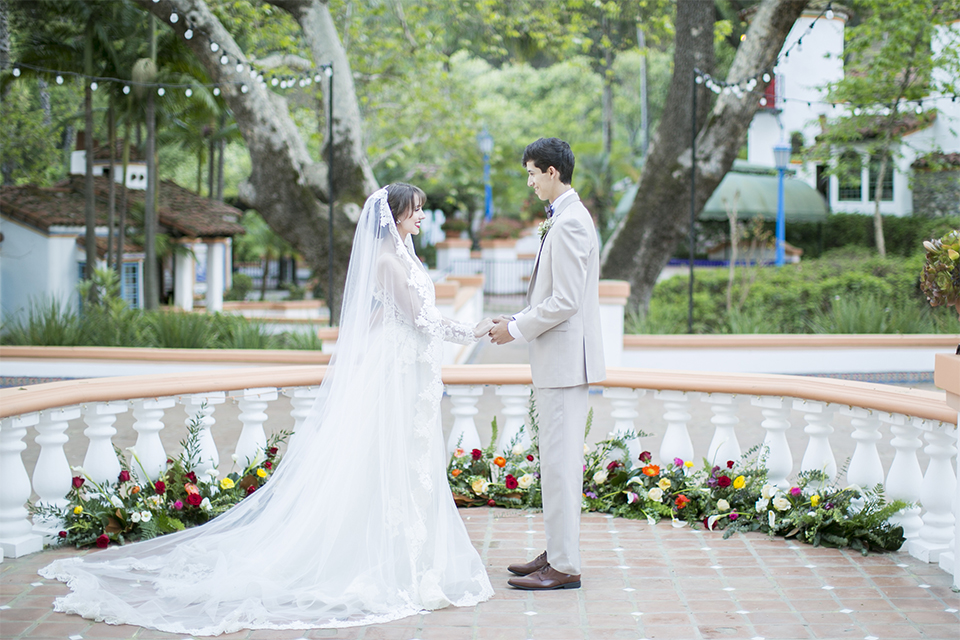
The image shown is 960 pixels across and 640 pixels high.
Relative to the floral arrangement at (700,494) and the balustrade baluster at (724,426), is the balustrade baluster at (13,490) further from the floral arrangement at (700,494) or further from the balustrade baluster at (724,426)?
the balustrade baluster at (724,426)

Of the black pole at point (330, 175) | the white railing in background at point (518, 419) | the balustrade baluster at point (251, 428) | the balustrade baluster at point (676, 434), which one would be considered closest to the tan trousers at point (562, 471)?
the white railing in background at point (518, 419)

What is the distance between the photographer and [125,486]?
14.5 ft

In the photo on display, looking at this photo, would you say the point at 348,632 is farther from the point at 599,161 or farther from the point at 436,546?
the point at 599,161

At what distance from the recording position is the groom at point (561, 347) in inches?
148

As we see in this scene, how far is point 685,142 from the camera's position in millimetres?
11117

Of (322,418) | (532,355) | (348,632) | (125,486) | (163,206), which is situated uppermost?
(163,206)

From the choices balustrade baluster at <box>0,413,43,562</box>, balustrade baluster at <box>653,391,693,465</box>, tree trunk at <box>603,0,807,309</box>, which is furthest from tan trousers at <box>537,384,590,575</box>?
tree trunk at <box>603,0,807,309</box>

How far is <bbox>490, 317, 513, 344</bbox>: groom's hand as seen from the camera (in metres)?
3.93

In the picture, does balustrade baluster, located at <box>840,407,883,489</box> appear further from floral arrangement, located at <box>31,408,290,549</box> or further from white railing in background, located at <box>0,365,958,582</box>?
floral arrangement, located at <box>31,408,290,549</box>

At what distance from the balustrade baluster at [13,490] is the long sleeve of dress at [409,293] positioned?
185cm

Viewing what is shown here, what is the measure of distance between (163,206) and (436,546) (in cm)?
2130

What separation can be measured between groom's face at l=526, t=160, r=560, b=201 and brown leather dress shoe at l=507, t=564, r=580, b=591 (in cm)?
172

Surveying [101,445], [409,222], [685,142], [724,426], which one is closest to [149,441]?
[101,445]

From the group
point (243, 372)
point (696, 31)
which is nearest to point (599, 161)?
point (696, 31)
